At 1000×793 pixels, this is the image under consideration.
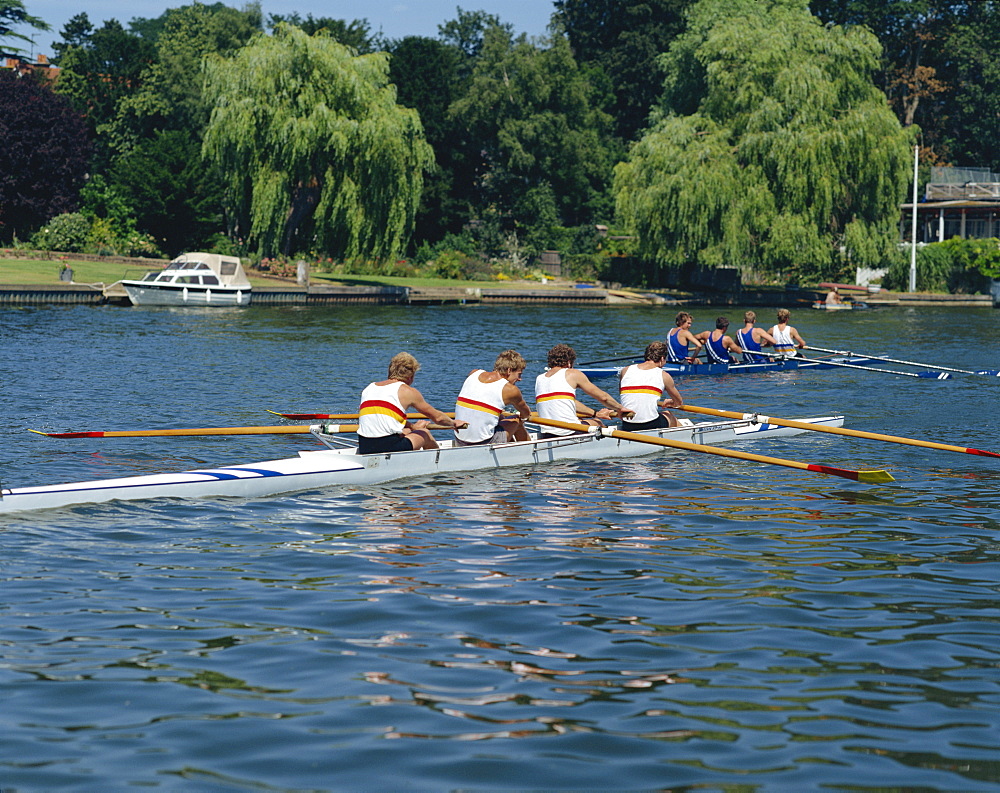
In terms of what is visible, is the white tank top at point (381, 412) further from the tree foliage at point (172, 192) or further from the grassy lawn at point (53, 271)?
the tree foliage at point (172, 192)

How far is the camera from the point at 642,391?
15.9 m

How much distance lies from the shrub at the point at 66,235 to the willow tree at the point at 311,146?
38.3 ft

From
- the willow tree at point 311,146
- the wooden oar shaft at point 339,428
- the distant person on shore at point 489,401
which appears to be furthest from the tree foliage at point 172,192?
the distant person on shore at point 489,401

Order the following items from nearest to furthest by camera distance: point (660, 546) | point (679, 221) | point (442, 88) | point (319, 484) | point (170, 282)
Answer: point (660, 546) → point (319, 484) → point (170, 282) → point (679, 221) → point (442, 88)

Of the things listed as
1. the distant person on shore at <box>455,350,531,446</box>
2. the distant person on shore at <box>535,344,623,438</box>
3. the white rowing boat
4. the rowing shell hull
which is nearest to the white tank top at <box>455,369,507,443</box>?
the distant person on shore at <box>455,350,531,446</box>

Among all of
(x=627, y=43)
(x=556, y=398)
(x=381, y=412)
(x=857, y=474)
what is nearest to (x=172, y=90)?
(x=627, y=43)

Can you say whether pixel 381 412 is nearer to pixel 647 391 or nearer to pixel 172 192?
pixel 647 391

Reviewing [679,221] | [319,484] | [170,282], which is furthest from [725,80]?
[319,484]

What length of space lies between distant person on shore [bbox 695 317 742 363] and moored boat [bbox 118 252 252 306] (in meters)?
23.2

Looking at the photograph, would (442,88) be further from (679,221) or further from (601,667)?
(601,667)

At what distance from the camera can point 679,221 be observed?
160ft

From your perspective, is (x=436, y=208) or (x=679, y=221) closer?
(x=679, y=221)

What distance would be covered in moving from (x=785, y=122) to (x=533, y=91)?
19.6 m

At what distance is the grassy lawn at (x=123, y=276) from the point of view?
4719 centimetres
